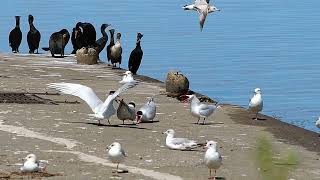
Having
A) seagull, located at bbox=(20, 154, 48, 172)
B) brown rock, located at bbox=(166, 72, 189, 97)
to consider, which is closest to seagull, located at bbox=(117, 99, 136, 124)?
seagull, located at bbox=(20, 154, 48, 172)

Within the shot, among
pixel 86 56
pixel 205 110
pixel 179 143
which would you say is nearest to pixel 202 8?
pixel 179 143

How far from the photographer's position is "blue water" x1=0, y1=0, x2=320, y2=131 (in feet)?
98.9

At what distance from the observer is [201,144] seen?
565 inches

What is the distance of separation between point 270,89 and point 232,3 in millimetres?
52951

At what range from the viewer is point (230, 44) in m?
45.9

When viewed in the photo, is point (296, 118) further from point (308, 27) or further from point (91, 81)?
point (308, 27)

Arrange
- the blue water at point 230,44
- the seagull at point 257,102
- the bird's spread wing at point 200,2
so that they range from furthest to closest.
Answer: the blue water at point 230,44 < the seagull at point 257,102 < the bird's spread wing at point 200,2

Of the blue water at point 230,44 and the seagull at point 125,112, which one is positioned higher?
the blue water at point 230,44

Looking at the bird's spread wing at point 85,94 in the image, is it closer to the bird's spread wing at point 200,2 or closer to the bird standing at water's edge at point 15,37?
the bird's spread wing at point 200,2

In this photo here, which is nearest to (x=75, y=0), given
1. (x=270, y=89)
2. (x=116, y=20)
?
(x=116, y=20)

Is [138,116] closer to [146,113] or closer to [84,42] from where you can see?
[146,113]

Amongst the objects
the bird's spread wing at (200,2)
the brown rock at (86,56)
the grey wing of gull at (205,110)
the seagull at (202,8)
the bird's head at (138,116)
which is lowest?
the bird's head at (138,116)

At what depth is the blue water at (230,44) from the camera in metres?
30.1

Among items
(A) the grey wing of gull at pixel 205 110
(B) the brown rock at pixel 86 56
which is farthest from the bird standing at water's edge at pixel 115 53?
(A) the grey wing of gull at pixel 205 110
